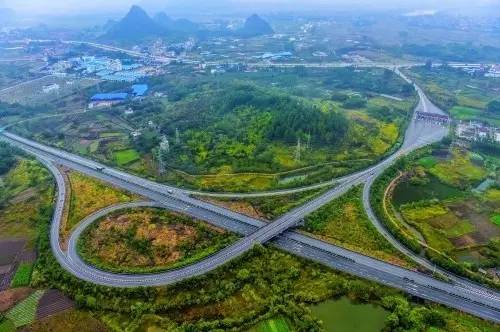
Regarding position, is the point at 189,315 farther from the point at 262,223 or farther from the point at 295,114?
the point at 295,114

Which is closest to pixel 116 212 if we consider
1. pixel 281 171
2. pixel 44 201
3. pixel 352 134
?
pixel 44 201

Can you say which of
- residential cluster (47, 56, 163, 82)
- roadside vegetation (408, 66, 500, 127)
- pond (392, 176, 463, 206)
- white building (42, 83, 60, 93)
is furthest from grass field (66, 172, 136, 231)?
roadside vegetation (408, 66, 500, 127)

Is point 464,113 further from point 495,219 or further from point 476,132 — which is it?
point 495,219

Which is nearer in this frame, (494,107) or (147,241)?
(147,241)

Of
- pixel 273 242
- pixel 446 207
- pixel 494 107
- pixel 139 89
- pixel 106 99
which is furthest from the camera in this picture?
pixel 139 89

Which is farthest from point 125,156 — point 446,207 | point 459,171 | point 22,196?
point 459,171

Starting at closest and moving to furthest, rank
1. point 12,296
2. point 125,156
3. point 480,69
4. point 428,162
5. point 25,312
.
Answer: point 25,312 → point 12,296 → point 428,162 → point 125,156 → point 480,69

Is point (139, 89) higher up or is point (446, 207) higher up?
point (139, 89)
